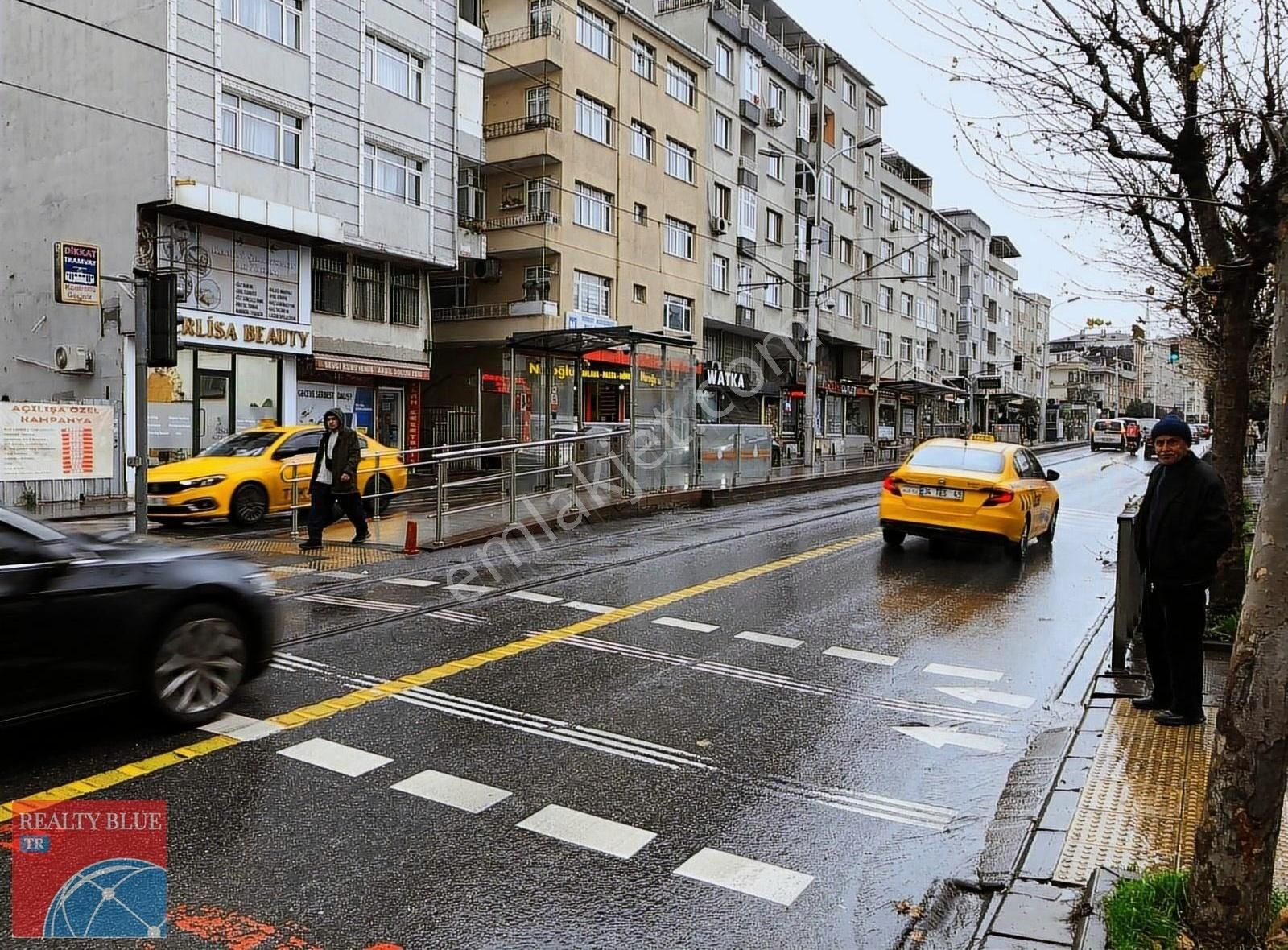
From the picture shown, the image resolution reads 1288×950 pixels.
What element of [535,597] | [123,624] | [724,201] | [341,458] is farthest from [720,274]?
[123,624]

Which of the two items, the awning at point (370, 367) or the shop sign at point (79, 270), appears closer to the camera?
the shop sign at point (79, 270)

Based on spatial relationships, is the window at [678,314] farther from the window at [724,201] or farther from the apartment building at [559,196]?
the window at [724,201]

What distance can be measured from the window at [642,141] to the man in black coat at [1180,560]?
30882 millimetres

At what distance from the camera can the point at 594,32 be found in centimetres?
3284

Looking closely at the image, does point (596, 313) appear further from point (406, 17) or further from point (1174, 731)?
point (1174, 731)

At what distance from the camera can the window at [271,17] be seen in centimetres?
2211

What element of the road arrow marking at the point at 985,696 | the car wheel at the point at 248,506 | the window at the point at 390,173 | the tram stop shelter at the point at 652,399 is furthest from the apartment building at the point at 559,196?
the road arrow marking at the point at 985,696

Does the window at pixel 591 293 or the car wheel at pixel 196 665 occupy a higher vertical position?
the window at pixel 591 293

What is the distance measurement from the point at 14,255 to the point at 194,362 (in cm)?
408

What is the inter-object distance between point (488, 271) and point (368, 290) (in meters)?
6.57

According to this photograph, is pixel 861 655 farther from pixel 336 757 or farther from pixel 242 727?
pixel 242 727

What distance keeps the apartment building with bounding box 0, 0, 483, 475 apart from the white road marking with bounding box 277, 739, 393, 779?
1603cm

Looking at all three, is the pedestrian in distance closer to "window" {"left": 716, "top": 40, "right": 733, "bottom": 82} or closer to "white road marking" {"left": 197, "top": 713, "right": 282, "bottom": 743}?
"white road marking" {"left": 197, "top": 713, "right": 282, "bottom": 743}

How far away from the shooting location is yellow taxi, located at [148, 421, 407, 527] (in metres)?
15.1
